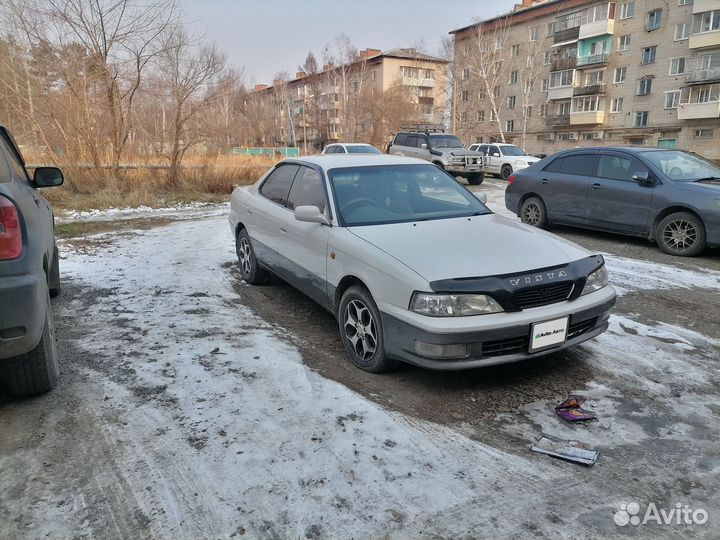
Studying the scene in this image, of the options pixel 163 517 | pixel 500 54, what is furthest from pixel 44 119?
pixel 500 54

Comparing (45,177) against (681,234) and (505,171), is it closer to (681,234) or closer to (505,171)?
(681,234)

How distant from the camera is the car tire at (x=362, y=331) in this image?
3467mm

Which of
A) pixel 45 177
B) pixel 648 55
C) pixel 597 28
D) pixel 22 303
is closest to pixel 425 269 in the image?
pixel 22 303

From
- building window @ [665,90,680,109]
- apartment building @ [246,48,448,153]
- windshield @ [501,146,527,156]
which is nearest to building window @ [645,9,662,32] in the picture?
building window @ [665,90,680,109]

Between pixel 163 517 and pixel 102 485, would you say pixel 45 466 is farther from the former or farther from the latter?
pixel 163 517

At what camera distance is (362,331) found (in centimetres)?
365

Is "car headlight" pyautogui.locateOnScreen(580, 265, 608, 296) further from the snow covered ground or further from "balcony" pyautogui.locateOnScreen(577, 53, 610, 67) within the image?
"balcony" pyautogui.locateOnScreen(577, 53, 610, 67)

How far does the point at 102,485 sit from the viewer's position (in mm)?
2387

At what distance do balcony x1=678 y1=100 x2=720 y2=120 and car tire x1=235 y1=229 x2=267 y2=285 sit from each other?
42.7m

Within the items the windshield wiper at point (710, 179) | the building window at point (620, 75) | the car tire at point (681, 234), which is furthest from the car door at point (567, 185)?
the building window at point (620, 75)

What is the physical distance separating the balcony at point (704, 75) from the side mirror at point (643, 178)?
128 ft

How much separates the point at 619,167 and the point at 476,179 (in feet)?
35.3

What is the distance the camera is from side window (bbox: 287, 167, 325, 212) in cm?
441

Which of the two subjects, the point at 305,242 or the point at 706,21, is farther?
the point at 706,21
